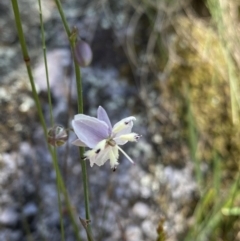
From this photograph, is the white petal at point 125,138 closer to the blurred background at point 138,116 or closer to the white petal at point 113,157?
the white petal at point 113,157

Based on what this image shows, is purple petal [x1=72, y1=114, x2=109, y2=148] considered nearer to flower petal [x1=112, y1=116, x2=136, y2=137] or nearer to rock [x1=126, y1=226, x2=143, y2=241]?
flower petal [x1=112, y1=116, x2=136, y2=137]

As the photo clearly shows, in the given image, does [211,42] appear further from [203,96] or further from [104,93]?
[104,93]

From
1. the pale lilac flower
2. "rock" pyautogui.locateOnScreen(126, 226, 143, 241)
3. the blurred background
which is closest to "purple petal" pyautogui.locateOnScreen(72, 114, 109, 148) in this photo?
the pale lilac flower

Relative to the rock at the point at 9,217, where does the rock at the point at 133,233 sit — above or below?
below

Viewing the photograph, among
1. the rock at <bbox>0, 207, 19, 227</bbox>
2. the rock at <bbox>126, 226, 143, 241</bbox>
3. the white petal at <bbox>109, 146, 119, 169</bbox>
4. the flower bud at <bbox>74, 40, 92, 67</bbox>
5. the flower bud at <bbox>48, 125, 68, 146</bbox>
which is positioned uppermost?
the rock at <bbox>0, 207, 19, 227</bbox>

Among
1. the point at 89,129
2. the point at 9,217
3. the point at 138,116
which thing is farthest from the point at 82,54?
the point at 138,116

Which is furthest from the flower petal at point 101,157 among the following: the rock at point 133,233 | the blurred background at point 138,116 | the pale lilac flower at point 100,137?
the rock at point 133,233

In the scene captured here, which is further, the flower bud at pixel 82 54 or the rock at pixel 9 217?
the rock at pixel 9 217

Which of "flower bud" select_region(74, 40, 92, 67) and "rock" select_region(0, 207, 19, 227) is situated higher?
"rock" select_region(0, 207, 19, 227)
